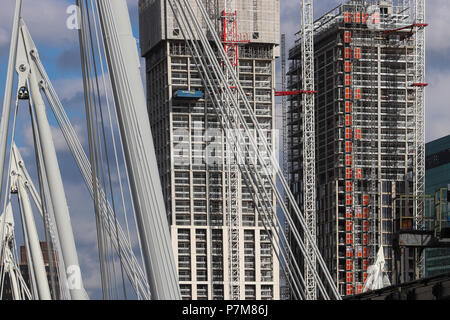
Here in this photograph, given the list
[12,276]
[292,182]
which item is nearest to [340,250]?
[292,182]

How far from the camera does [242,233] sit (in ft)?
601

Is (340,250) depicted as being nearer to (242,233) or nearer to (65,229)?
(242,233)

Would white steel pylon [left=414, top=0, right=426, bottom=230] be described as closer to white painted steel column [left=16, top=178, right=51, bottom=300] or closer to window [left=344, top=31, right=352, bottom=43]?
window [left=344, top=31, right=352, bottom=43]

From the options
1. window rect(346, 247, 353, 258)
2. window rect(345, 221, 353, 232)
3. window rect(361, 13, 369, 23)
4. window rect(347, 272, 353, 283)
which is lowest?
window rect(347, 272, 353, 283)

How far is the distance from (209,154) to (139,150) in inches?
6685

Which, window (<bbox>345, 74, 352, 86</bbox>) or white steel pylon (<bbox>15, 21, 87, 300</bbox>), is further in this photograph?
window (<bbox>345, 74, 352, 86</bbox>)

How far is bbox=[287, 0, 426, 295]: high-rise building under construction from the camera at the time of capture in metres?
179

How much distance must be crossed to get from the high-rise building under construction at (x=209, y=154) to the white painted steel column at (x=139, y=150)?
159 m

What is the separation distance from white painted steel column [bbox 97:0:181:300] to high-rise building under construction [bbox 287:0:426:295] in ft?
518

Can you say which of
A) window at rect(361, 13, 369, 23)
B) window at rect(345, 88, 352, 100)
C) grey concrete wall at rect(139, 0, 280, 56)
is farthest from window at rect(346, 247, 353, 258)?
grey concrete wall at rect(139, 0, 280, 56)

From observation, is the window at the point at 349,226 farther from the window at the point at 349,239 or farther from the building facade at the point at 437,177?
the building facade at the point at 437,177

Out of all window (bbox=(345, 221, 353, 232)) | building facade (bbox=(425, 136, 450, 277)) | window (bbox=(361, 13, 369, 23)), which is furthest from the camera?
building facade (bbox=(425, 136, 450, 277))

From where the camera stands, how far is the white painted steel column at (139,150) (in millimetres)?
18547

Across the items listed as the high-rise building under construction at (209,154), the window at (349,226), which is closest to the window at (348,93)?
the high-rise building under construction at (209,154)
